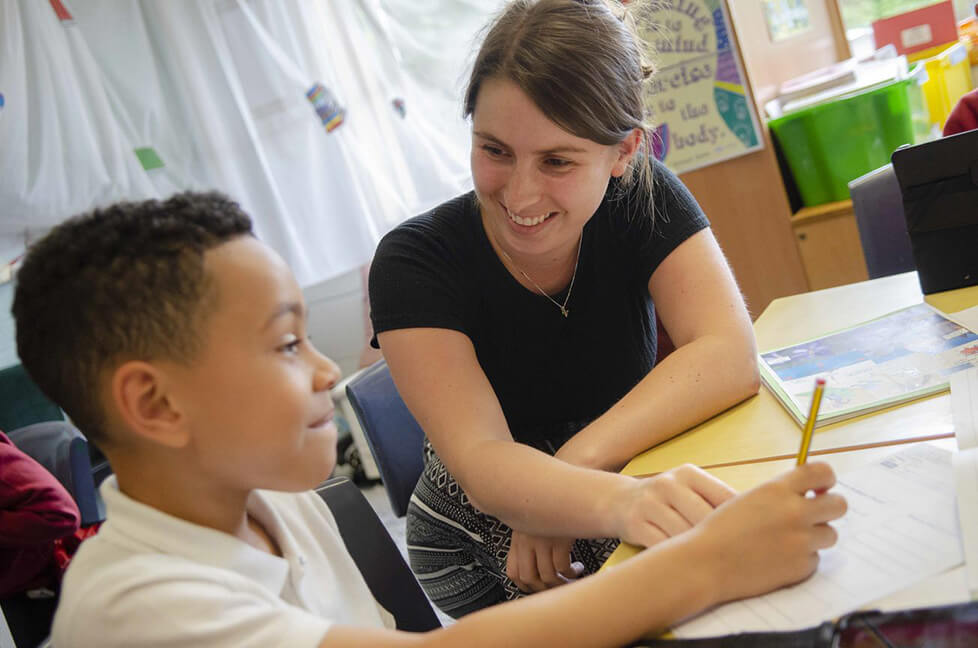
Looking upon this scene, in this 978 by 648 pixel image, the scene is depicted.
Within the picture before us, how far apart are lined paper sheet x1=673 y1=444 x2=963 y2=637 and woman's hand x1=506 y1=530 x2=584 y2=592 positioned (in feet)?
1.20

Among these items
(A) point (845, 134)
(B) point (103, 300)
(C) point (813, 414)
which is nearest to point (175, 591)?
(B) point (103, 300)

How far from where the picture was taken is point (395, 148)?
3.46 m

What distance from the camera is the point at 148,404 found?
68 centimetres

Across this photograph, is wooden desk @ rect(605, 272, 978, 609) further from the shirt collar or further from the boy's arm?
the shirt collar

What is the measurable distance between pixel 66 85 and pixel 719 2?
2317 millimetres

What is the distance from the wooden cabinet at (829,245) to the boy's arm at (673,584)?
2300 mm

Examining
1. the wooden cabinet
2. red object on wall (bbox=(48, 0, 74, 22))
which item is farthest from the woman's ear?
red object on wall (bbox=(48, 0, 74, 22))

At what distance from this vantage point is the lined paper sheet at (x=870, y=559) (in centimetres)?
62

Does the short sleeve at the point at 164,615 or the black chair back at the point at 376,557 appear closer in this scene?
the short sleeve at the point at 164,615

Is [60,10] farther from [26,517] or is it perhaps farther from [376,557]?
[376,557]

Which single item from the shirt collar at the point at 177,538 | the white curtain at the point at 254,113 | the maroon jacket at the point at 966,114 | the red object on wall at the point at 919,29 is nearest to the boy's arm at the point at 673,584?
the shirt collar at the point at 177,538

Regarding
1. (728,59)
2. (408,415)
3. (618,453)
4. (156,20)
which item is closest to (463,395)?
(618,453)

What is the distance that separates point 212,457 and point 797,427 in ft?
2.18

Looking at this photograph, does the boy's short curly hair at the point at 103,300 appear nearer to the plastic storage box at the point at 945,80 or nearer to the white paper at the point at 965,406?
the white paper at the point at 965,406
